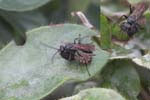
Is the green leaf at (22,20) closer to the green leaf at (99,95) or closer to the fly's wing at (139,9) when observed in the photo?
the fly's wing at (139,9)

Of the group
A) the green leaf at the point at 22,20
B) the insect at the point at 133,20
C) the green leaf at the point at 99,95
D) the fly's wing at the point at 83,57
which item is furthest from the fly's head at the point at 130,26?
the green leaf at the point at 22,20

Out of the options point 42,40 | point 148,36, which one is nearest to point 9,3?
point 42,40

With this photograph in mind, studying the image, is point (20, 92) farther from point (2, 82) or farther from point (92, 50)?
point (92, 50)

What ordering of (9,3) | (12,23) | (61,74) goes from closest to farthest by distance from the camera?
(61,74), (9,3), (12,23)

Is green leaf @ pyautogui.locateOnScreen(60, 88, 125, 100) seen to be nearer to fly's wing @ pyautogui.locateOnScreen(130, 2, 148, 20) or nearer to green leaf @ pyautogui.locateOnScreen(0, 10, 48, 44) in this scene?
fly's wing @ pyautogui.locateOnScreen(130, 2, 148, 20)

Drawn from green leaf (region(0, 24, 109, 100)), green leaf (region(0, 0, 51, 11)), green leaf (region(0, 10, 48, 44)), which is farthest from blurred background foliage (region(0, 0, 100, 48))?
green leaf (region(0, 24, 109, 100))

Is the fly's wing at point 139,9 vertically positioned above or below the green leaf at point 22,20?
above
